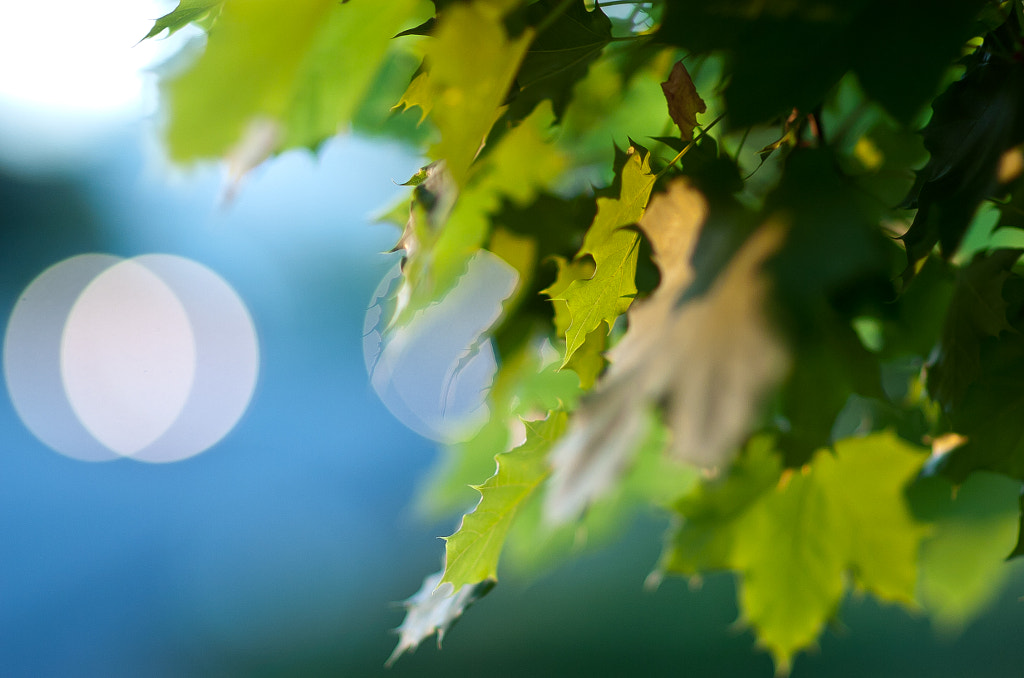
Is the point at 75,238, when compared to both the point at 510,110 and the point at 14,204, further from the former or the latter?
the point at 510,110

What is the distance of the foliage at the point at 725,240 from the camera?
0.14m

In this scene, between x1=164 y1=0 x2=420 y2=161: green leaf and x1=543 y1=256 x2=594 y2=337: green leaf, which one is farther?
x1=543 y1=256 x2=594 y2=337: green leaf

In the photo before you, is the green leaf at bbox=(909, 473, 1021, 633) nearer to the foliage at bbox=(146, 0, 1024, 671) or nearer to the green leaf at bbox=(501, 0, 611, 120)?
the foliage at bbox=(146, 0, 1024, 671)

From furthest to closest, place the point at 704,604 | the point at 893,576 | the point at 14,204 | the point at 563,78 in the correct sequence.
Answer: the point at 14,204, the point at 704,604, the point at 893,576, the point at 563,78

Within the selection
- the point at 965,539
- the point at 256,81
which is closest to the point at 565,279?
the point at 256,81

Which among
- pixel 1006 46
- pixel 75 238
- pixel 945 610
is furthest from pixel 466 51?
pixel 75 238

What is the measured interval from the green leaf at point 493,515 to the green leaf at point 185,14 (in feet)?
0.58

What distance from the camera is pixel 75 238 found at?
10.5ft

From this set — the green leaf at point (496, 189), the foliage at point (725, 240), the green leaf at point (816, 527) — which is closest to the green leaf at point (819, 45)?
the foliage at point (725, 240)

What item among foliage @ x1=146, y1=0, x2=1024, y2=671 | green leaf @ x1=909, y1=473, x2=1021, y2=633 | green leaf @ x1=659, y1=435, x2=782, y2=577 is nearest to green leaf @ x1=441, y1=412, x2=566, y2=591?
foliage @ x1=146, y1=0, x2=1024, y2=671

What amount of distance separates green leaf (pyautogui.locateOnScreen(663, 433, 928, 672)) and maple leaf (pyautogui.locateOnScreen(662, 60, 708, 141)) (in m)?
0.19

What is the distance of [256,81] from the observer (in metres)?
0.13

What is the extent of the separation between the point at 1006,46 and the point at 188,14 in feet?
0.80

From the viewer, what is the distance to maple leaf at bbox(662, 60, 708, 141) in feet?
0.67
